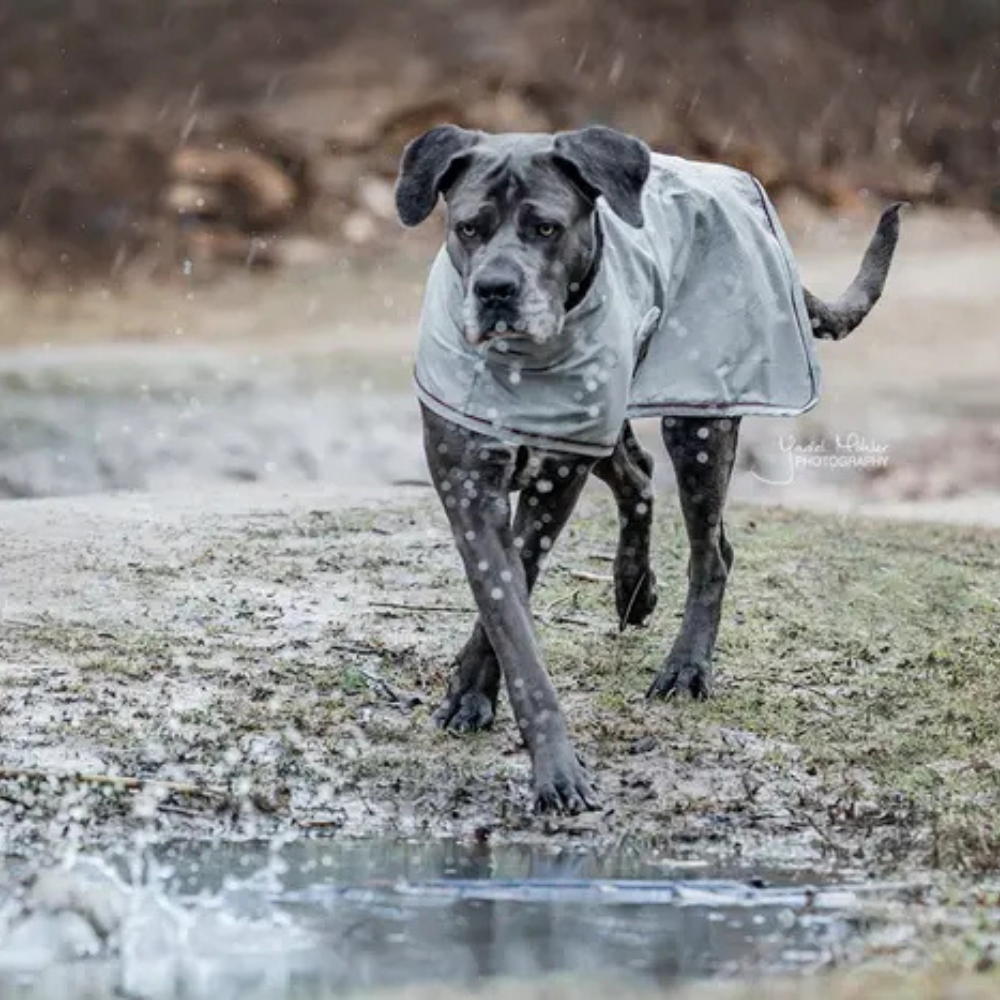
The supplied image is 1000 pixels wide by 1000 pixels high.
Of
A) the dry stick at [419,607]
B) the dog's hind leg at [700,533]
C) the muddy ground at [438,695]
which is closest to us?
the muddy ground at [438,695]

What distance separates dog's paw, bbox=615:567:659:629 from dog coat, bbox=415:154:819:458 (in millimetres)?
889

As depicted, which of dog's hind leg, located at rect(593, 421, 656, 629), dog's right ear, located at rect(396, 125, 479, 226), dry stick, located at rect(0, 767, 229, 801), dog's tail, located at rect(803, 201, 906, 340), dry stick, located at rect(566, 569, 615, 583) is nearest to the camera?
dry stick, located at rect(0, 767, 229, 801)

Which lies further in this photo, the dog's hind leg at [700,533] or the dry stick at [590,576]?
the dry stick at [590,576]

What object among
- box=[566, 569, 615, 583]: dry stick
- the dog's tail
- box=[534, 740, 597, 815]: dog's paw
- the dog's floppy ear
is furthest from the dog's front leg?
box=[566, 569, 615, 583]: dry stick

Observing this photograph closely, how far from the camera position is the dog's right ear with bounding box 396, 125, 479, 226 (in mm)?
7184

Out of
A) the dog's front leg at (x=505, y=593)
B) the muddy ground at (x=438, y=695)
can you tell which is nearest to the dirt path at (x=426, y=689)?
the muddy ground at (x=438, y=695)

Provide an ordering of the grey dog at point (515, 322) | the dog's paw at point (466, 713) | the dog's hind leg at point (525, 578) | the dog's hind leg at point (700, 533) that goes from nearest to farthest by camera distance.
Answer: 1. the grey dog at point (515, 322)
2. the dog's hind leg at point (525, 578)
3. the dog's paw at point (466, 713)
4. the dog's hind leg at point (700, 533)

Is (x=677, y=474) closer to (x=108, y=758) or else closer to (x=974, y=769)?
(x=974, y=769)

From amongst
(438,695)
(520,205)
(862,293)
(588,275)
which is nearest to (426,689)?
(438,695)

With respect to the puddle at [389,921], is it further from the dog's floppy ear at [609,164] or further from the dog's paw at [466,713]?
the dog's floppy ear at [609,164]

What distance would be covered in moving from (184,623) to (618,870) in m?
2.88

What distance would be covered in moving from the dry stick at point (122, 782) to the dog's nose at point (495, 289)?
143 centimetres

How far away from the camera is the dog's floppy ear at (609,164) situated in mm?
7137

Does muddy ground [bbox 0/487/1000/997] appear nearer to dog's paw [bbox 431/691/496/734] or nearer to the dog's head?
dog's paw [bbox 431/691/496/734]
